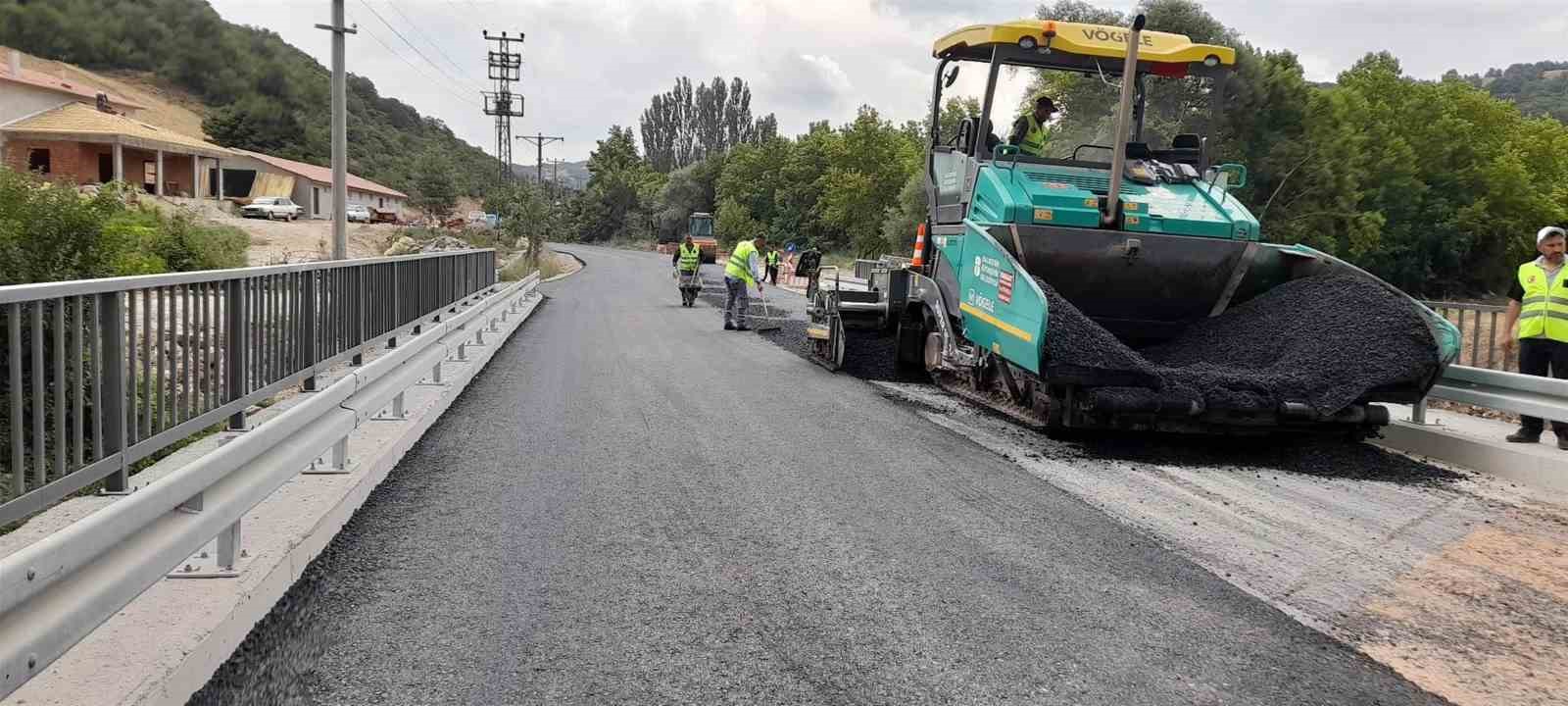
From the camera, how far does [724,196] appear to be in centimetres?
8919

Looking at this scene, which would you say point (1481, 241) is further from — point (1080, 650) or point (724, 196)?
point (1080, 650)

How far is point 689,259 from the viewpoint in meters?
23.0

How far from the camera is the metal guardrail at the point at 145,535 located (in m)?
2.45

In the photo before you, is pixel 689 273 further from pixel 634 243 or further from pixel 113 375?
pixel 634 243

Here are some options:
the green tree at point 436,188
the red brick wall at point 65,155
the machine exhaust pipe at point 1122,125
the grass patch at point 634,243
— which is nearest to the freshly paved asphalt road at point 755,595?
the machine exhaust pipe at point 1122,125

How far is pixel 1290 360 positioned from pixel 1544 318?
1.80 m

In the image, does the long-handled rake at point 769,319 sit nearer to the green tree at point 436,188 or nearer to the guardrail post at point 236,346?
the guardrail post at point 236,346

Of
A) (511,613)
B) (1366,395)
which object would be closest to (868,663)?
(511,613)

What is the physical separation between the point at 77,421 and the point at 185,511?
709mm

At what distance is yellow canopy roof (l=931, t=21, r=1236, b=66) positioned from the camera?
29.4ft

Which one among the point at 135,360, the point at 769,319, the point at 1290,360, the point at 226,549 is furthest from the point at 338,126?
the point at 226,549

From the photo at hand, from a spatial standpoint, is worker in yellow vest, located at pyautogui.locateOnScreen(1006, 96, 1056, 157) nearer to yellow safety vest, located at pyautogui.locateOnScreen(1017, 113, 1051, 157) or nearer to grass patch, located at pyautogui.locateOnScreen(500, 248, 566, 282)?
yellow safety vest, located at pyautogui.locateOnScreen(1017, 113, 1051, 157)

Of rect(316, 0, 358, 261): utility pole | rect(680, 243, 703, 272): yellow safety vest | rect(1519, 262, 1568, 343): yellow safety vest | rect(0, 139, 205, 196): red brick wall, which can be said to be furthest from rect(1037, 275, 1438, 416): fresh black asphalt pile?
rect(0, 139, 205, 196): red brick wall

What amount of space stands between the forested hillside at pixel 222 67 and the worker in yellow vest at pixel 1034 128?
8816cm
